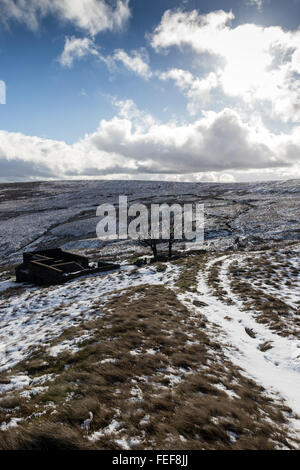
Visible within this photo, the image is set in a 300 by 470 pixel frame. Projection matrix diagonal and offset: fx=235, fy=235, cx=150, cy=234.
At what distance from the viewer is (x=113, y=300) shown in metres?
14.8

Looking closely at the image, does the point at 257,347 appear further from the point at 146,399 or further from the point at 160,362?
the point at 146,399

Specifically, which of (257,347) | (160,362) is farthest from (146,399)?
(257,347)

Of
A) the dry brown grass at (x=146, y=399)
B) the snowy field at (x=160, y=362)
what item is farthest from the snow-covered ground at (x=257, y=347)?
the dry brown grass at (x=146, y=399)

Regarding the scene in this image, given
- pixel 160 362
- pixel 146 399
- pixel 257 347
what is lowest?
pixel 257 347

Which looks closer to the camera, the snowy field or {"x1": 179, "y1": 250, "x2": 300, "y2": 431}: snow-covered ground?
the snowy field

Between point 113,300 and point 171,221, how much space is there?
5087cm

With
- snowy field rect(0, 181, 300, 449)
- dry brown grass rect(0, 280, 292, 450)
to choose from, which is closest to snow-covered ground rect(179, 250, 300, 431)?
snowy field rect(0, 181, 300, 449)

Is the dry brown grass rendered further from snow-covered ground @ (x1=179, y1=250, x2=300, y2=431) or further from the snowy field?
snow-covered ground @ (x1=179, y1=250, x2=300, y2=431)

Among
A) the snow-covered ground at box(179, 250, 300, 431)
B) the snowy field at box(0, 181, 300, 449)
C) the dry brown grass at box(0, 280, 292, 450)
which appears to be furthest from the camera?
the snow-covered ground at box(179, 250, 300, 431)

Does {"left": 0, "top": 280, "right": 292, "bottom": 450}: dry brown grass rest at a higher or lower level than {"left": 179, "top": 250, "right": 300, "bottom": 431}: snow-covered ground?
higher

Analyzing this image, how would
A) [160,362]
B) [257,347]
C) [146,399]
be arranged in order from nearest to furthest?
[146,399], [160,362], [257,347]

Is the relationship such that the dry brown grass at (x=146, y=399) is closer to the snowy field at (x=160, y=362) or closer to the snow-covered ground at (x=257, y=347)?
the snowy field at (x=160, y=362)

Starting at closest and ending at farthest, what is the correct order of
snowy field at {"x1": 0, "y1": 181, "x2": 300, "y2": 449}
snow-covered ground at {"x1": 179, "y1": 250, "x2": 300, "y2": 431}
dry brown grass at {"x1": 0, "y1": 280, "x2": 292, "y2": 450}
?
dry brown grass at {"x1": 0, "y1": 280, "x2": 292, "y2": 450} < snowy field at {"x1": 0, "y1": 181, "x2": 300, "y2": 449} < snow-covered ground at {"x1": 179, "y1": 250, "x2": 300, "y2": 431}
